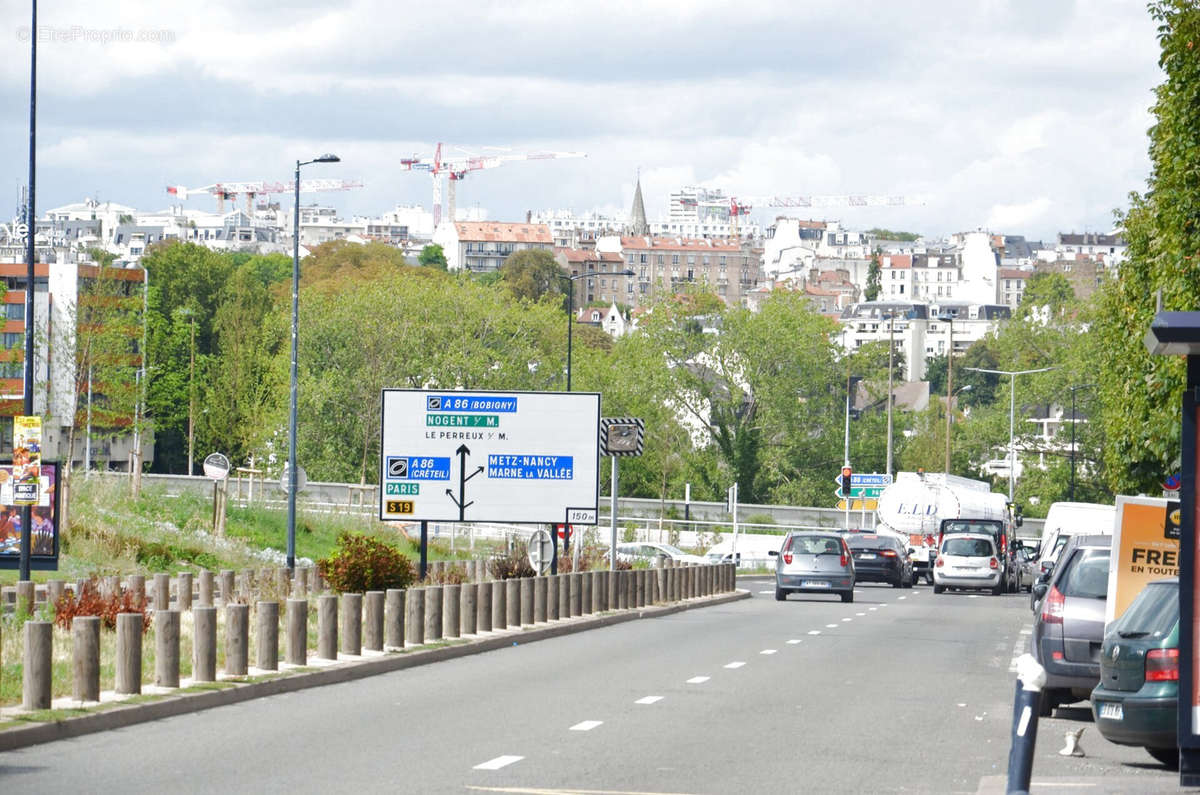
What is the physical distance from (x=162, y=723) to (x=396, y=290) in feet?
247

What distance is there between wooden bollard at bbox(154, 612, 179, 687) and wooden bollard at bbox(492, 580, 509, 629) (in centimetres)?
984

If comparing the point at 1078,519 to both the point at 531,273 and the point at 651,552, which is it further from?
the point at 531,273

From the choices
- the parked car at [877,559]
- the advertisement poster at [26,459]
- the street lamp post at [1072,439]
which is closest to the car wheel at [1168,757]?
the advertisement poster at [26,459]

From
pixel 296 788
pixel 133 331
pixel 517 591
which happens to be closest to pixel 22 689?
pixel 296 788

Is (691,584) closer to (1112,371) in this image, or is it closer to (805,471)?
(1112,371)

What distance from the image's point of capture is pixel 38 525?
31375mm

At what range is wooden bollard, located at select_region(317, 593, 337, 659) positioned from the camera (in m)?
19.6

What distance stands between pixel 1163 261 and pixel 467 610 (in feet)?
38.4

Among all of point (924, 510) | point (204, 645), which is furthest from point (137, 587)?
point (924, 510)

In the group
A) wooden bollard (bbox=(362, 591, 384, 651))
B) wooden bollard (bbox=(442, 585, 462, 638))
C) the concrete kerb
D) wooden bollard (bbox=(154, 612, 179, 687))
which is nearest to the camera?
the concrete kerb

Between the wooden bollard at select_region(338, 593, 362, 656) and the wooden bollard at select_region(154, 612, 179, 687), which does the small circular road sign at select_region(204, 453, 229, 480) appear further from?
the wooden bollard at select_region(154, 612, 179, 687)

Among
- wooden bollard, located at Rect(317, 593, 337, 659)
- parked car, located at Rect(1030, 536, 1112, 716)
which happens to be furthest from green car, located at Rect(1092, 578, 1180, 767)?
wooden bollard, located at Rect(317, 593, 337, 659)

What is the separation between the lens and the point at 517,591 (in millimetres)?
26641

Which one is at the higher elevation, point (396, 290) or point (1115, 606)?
point (396, 290)
